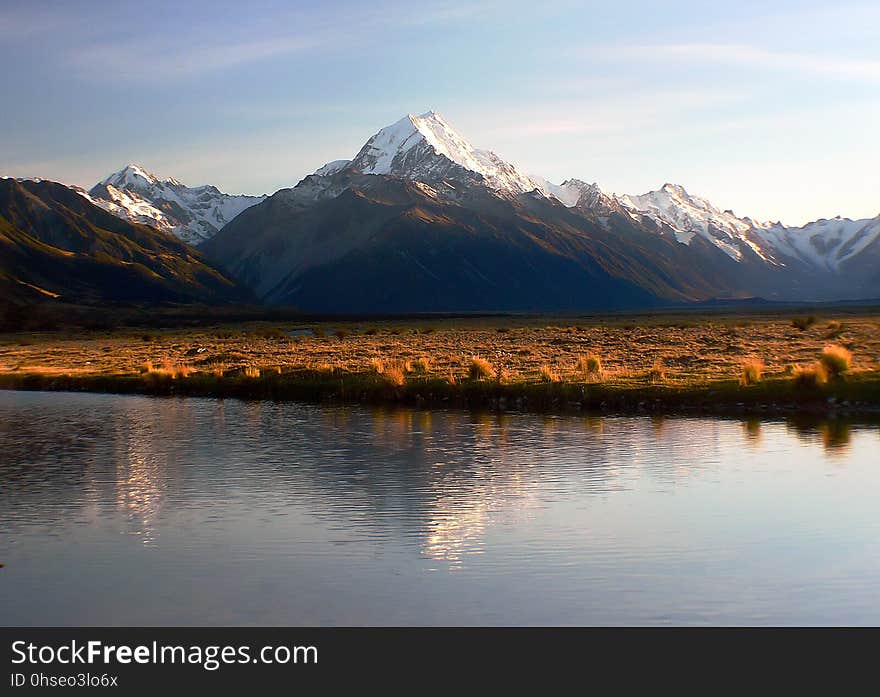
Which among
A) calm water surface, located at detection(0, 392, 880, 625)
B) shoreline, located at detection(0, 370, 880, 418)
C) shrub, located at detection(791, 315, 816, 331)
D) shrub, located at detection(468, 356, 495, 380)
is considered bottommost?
calm water surface, located at detection(0, 392, 880, 625)

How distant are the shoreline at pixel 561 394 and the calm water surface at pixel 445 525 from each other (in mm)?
4071

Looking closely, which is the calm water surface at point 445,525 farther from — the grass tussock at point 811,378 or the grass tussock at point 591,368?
the grass tussock at point 591,368

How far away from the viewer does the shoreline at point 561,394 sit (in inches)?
1579

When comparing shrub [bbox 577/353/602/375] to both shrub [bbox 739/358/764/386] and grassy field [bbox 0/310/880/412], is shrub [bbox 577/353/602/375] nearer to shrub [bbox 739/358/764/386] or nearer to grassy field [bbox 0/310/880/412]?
grassy field [bbox 0/310/880/412]

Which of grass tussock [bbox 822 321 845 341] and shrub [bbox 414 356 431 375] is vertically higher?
grass tussock [bbox 822 321 845 341]

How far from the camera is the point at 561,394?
4341cm

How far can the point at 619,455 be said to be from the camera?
30.1 meters

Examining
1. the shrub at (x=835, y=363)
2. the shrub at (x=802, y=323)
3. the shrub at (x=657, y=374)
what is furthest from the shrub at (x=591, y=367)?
the shrub at (x=802, y=323)

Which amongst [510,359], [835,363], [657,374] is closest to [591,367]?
[657,374]

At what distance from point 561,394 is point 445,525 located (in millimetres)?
22896

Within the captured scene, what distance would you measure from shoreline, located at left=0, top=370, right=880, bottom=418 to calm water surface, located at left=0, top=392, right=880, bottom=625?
4.07 meters

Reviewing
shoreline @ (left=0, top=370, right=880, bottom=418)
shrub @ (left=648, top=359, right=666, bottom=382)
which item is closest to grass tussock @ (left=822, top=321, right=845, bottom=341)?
shrub @ (left=648, top=359, right=666, bottom=382)

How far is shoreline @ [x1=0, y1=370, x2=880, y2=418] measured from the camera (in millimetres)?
40103
